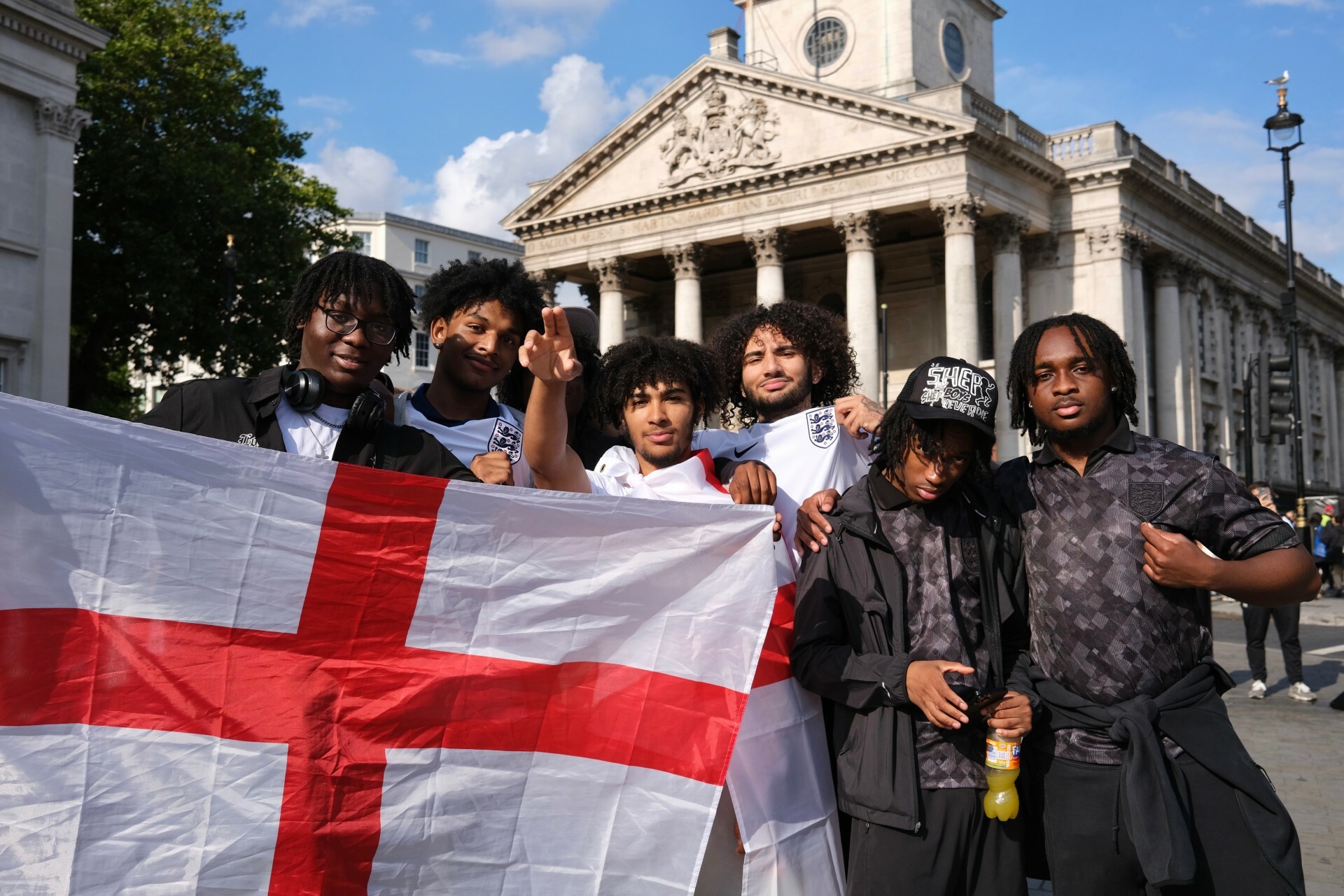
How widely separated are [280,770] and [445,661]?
20.0 inches

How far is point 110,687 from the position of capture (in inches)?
113

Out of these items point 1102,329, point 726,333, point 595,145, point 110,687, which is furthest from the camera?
point 595,145

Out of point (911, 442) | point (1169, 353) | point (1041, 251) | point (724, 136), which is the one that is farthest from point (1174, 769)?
point (1169, 353)

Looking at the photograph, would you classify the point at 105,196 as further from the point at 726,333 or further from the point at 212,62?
the point at 726,333

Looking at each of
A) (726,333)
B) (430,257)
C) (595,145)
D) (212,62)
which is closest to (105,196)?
(212,62)

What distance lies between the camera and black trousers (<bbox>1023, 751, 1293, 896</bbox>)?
298 cm

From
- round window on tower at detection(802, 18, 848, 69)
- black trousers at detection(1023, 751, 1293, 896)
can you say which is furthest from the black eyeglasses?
round window on tower at detection(802, 18, 848, 69)

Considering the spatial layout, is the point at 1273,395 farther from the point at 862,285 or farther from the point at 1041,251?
the point at 1041,251

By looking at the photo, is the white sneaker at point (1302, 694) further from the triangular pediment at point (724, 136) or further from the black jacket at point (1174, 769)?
the triangular pediment at point (724, 136)

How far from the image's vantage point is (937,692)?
9.94 ft

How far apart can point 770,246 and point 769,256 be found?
0.39 m

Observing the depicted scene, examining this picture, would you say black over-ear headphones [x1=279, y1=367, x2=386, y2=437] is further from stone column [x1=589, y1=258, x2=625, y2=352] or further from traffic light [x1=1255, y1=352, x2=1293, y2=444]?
stone column [x1=589, y1=258, x2=625, y2=352]

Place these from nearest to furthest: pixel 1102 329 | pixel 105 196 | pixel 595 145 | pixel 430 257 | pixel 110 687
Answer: pixel 110 687 < pixel 1102 329 < pixel 105 196 < pixel 595 145 < pixel 430 257

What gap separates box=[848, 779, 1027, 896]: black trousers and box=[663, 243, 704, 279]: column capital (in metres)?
37.6
